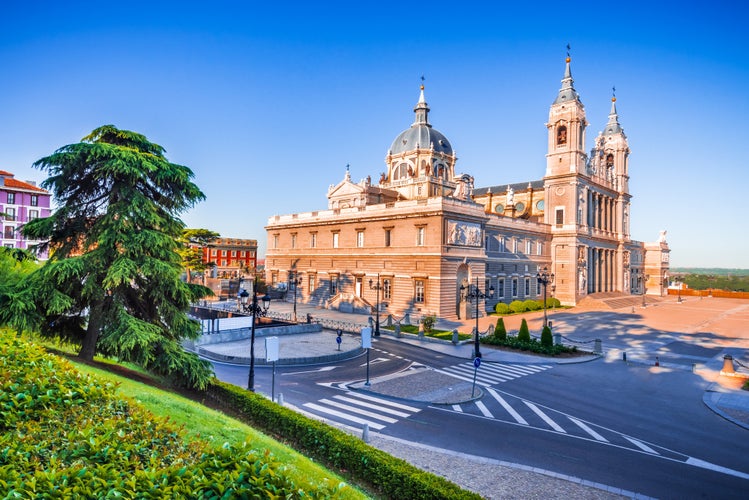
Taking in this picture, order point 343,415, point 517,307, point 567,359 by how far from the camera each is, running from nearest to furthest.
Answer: point 343,415
point 567,359
point 517,307

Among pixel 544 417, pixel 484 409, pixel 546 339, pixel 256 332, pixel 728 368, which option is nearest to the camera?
pixel 544 417

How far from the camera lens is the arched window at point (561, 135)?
59569 mm

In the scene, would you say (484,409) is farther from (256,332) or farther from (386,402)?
(256,332)

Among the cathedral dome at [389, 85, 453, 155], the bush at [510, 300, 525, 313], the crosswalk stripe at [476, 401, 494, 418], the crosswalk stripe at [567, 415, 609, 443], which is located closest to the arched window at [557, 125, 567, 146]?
the cathedral dome at [389, 85, 453, 155]

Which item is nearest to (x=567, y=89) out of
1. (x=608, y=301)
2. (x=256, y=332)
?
(x=608, y=301)

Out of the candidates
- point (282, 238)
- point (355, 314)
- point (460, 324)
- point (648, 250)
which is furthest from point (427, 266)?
point (648, 250)

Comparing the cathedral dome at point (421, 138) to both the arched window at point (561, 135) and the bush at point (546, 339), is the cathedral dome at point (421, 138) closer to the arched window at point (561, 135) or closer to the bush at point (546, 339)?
the arched window at point (561, 135)

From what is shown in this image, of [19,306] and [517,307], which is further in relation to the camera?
[517,307]

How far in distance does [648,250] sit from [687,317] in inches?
1765

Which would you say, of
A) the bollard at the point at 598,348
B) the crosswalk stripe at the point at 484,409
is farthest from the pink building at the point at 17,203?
the bollard at the point at 598,348

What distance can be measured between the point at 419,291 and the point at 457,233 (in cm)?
667

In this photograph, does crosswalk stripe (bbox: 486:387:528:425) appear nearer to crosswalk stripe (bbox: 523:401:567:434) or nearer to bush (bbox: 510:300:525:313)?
crosswalk stripe (bbox: 523:401:567:434)

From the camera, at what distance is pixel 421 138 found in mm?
62219

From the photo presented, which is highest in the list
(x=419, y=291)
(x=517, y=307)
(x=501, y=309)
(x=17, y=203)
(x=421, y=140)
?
(x=421, y=140)
